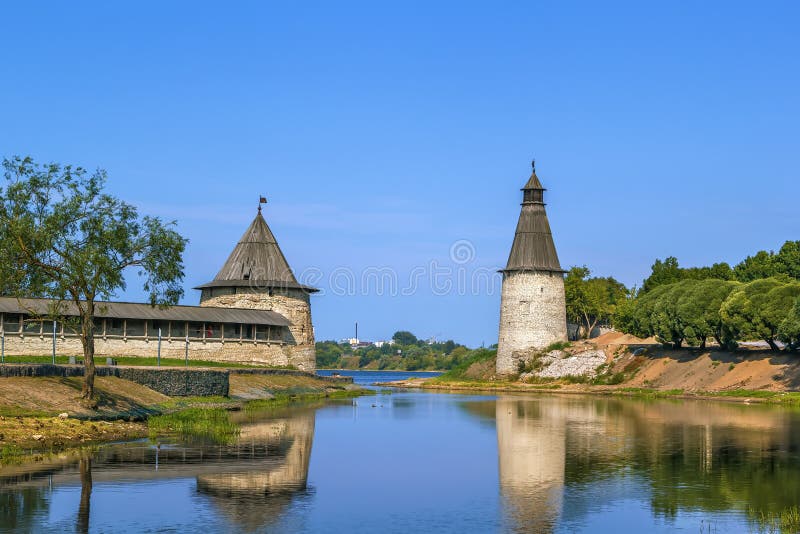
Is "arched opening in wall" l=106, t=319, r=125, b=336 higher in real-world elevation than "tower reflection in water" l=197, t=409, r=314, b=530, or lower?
higher

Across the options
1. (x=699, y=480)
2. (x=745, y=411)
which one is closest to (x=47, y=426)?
(x=699, y=480)

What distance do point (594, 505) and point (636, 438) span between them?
44.7ft

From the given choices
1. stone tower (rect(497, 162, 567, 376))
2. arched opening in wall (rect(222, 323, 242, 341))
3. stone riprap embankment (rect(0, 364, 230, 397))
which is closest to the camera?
stone riprap embankment (rect(0, 364, 230, 397))

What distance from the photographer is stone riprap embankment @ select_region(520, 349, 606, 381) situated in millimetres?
76375

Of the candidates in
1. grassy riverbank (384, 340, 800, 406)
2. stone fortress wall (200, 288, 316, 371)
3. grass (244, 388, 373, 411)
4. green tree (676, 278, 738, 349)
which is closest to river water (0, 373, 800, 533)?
grass (244, 388, 373, 411)

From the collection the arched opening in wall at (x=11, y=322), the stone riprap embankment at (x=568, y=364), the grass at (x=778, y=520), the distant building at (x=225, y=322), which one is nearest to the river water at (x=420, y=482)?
the grass at (x=778, y=520)

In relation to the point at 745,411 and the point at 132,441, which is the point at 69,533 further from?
the point at 745,411

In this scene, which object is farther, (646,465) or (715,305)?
(715,305)

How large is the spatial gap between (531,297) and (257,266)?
23.8 meters

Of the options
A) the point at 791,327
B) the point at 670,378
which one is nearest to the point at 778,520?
the point at 791,327

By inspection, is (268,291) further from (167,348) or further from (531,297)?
(531,297)

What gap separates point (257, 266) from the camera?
6800 cm

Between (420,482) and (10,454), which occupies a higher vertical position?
(10,454)

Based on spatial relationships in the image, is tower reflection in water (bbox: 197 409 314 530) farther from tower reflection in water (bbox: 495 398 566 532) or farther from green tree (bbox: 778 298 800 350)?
green tree (bbox: 778 298 800 350)
